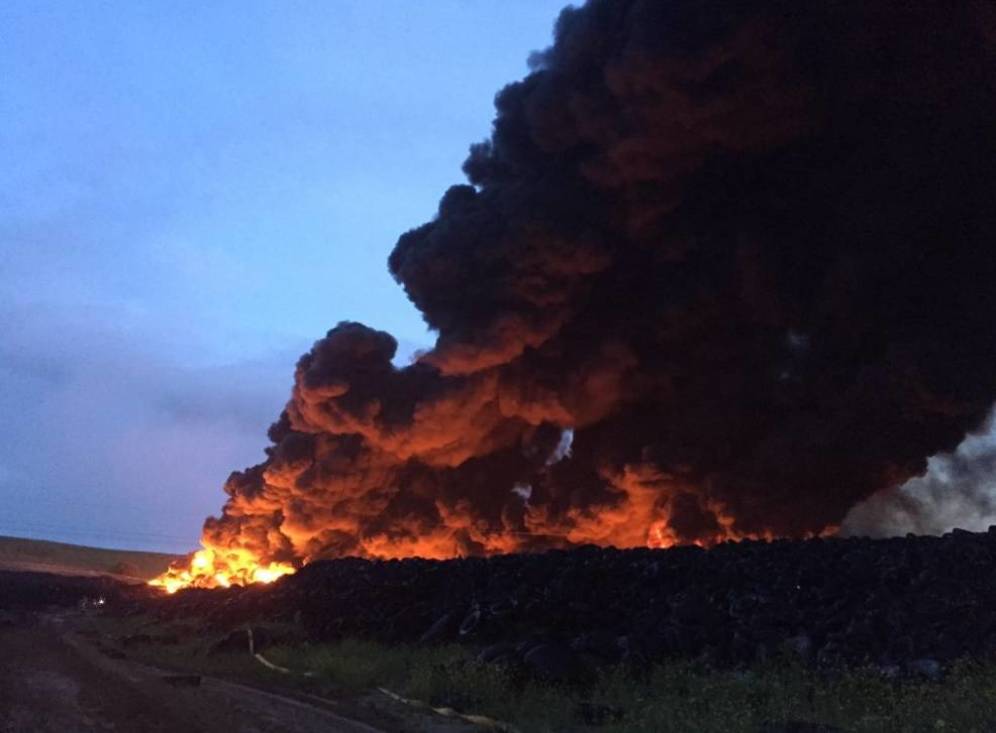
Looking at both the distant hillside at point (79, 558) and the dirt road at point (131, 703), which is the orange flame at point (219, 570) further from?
the distant hillside at point (79, 558)

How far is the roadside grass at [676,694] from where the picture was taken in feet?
37.3

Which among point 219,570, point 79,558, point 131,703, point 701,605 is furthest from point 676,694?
point 79,558

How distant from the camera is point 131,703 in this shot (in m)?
14.9

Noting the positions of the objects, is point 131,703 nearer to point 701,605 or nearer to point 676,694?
point 676,694

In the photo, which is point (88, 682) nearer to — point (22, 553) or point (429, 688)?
point (429, 688)

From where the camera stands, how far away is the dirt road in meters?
13.0

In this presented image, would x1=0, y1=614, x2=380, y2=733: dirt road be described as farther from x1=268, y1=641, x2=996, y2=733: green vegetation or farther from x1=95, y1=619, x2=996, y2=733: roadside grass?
x1=268, y1=641, x2=996, y2=733: green vegetation

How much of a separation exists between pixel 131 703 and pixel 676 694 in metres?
7.68

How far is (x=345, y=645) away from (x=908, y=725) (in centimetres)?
1325

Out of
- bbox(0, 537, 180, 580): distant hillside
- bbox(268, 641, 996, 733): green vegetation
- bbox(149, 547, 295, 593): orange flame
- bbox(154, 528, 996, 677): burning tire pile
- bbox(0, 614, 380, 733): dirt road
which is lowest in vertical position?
bbox(0, 614, 380, 733): dirt road

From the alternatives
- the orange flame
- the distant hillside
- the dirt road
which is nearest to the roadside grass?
the dirt road

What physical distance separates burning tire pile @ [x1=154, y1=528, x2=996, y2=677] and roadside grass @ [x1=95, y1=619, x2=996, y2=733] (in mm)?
584

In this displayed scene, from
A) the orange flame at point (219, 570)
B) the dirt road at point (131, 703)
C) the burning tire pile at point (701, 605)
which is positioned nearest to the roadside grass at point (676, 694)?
the burning tire pile at point (701, 605)

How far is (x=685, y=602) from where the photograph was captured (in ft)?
59.7
